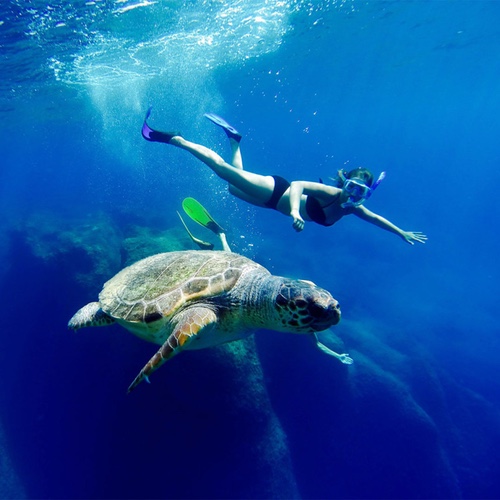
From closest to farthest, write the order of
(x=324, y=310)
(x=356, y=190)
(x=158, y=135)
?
(x=324, y=310) → (x=356, y=190) → (x=158, y=135)

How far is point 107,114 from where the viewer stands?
106 ft

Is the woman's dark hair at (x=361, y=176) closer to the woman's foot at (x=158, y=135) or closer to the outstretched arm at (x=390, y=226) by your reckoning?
the outstretched arm at (x=390, y=226)

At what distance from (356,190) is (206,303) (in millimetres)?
3143

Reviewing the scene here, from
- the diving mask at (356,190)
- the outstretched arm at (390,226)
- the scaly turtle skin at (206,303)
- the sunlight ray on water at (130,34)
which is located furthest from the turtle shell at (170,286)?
the sunlight ray on water at (130,34)

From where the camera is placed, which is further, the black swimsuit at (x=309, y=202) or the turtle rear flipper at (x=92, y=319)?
the black swimsuit at (x=309, y=202)

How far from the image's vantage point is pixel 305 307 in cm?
222

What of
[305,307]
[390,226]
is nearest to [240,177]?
[390,226]

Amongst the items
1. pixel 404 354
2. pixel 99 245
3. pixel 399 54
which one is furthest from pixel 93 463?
pixel 399 54

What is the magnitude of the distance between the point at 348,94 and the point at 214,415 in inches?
1763

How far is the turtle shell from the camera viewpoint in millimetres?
2828

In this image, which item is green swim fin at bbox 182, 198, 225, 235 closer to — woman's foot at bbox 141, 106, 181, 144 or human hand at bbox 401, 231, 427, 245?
woman's foot at bbox 141, 106, 181, 144

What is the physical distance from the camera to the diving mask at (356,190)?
15.1ft

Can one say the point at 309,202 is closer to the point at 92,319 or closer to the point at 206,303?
the point at 206,303

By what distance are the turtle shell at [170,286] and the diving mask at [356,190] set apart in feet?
7.84
